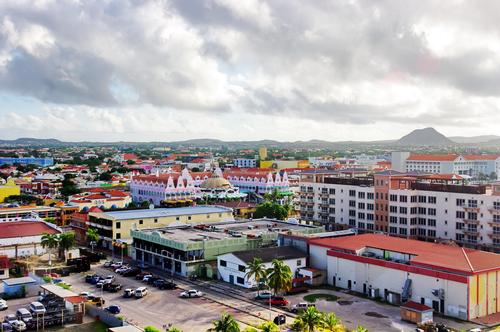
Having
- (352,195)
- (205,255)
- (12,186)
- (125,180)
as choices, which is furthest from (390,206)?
(125,180)

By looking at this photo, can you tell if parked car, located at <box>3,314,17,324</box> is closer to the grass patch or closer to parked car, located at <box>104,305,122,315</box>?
parked car, located at <box>104,305,122,315</box>

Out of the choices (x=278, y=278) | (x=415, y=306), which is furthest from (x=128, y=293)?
(x=415, y=306)

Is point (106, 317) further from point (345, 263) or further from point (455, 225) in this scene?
point (455, 225)

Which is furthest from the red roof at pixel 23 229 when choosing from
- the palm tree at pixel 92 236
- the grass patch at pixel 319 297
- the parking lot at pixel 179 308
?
the grass patch at pixel 319 297

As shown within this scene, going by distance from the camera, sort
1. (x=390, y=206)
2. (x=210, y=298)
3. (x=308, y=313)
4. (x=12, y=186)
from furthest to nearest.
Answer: (x=12, y=186), (x=390, y=206), (x=210, y=298), (x=308, y=313)

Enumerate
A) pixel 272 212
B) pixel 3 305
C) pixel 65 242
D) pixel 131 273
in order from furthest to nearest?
1. pixel 272 212
2. pixel 65 242
3. pixel 131 273
4. pixel 3 305

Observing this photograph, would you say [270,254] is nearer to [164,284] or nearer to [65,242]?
[164,284]
